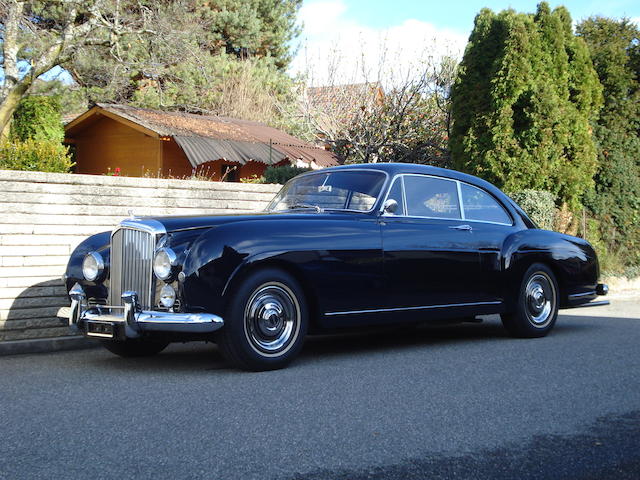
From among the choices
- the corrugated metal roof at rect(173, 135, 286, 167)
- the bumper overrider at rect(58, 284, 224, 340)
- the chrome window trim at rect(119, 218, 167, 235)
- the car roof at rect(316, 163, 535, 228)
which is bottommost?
the bumper overrider at rect(58, 284, 224, 340)

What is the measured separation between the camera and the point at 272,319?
609 cm

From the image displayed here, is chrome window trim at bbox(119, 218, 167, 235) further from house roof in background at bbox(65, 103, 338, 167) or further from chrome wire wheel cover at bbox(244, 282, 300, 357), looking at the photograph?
house roof in background at bbox(65, 103, 338, 167)

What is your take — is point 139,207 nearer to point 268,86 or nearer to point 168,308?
point 168,308

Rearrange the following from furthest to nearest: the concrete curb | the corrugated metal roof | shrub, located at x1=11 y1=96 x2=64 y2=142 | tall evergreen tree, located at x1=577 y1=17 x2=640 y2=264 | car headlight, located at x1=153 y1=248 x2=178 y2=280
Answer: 1. the corrugated metal roof
2. shrub, located at x1=11 y1=96 x2=64 y2=142
3. tall evergreen tree, located at x1=577 y1=17 x2=640 y2=264
4. the concrete curb
5. car headlight, located at x1=153 y1=248 x2=178 y2=280

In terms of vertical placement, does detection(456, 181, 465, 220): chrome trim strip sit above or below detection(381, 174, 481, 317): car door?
above

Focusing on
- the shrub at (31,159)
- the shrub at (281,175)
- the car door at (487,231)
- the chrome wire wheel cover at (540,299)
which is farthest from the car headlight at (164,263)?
the shrub at (281,175)

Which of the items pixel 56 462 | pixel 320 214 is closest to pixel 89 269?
pixel 320 214

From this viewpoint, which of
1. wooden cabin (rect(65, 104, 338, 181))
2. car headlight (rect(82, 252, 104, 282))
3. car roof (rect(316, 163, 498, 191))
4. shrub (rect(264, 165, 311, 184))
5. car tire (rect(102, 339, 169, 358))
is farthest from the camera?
wooden cabin (rect(65, 104, 338, 181))

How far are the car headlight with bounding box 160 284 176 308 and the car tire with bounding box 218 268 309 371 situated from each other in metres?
0.43

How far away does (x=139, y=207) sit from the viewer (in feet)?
28.8

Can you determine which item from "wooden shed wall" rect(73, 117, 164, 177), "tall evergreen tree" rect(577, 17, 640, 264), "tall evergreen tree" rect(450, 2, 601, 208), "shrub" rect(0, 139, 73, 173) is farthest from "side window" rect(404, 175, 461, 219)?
"wooden shed wall" rect(73, 117, 164, 177)

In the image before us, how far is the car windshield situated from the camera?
7127mm

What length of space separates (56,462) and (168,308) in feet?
6.87

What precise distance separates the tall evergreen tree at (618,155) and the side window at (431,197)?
802 cm
